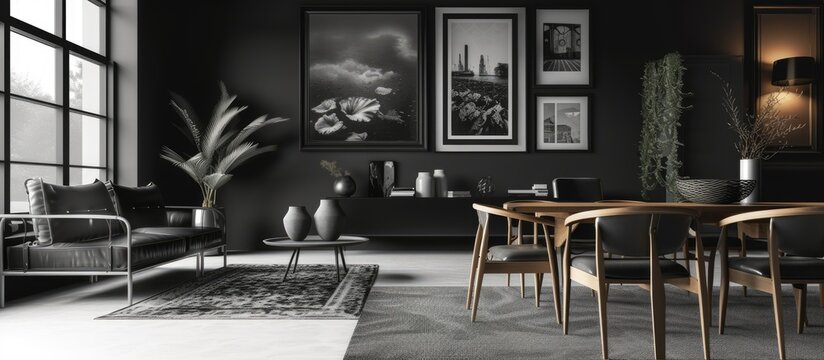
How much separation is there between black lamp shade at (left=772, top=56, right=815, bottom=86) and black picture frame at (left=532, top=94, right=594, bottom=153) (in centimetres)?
224

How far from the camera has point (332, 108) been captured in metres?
7.23

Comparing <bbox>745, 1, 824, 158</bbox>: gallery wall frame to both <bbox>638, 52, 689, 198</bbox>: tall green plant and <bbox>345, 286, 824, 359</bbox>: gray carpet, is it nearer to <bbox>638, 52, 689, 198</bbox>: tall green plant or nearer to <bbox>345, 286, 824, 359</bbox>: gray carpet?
<bbox>638, 52, 689, 198</bbox>: tall green plant

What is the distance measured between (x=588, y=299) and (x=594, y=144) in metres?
3.62

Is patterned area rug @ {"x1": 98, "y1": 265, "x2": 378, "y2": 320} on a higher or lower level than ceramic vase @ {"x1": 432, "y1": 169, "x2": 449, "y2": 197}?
lower

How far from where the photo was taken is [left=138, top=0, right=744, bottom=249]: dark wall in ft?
23.8

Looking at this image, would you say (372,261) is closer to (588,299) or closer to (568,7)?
(588,299)

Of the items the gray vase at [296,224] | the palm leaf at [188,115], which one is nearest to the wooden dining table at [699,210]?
the gray vase at [296,224]

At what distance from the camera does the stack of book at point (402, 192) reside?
22.4ft

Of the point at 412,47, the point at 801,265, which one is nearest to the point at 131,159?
the point at 412,47

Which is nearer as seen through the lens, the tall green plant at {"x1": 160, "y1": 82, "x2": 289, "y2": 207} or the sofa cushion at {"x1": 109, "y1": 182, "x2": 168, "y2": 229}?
the sofa cushion at {"x1": 109, "y1": 182, "x2": 168, "y2": 229}

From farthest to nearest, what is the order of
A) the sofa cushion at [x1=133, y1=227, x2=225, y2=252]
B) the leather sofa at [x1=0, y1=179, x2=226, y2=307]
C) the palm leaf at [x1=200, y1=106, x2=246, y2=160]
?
the palm leaf at [x1=200, y1=106, x2=246, y2=160], the sofa cushion at [x1=133, y1=227, x2=225, y2=252], the leather sofa at [x1=0, y1=179, x2=226, y2=307]

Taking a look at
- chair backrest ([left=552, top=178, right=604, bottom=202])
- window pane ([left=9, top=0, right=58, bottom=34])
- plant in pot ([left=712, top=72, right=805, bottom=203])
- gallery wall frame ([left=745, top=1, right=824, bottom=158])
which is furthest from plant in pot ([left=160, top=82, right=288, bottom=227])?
gallery wall frame ([left=745, top=1, right=824, bottom=158])

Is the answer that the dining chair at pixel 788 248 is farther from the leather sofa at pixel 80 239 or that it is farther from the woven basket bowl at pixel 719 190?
the leather sofa at pixel 80 239

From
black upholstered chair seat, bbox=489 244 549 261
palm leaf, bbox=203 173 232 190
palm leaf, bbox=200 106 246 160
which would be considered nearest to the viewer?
black upholstered chair seat, bbox=489 244 549 261
